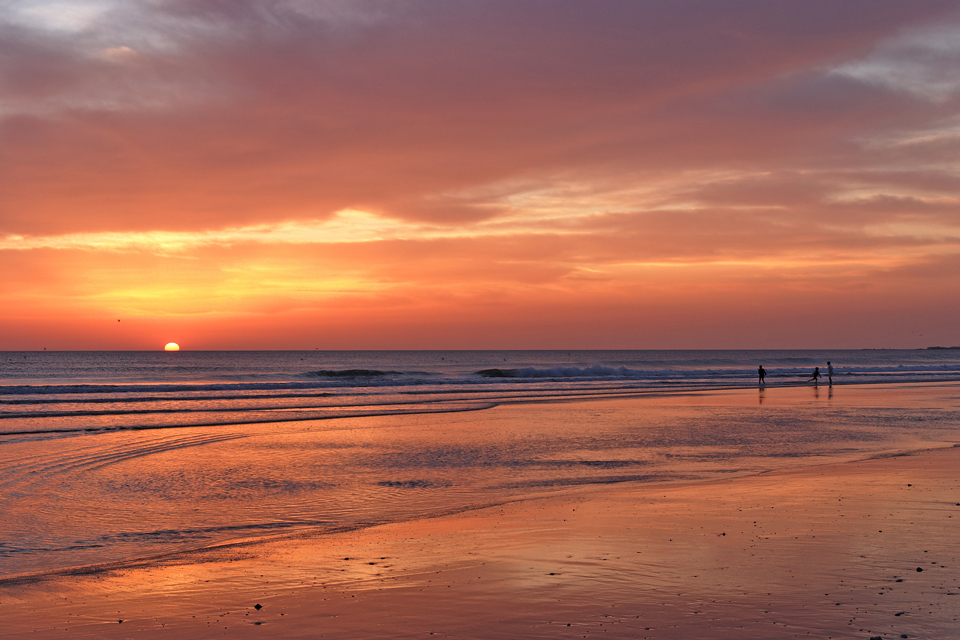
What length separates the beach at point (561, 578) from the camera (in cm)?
648

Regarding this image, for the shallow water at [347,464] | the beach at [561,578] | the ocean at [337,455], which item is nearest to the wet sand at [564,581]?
the beach at [561,578]

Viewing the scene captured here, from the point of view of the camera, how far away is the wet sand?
254 inches

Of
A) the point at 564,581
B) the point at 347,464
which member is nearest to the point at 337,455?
the point at 347,464

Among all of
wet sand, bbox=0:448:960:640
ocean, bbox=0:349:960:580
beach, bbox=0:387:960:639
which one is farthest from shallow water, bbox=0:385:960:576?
wet sand, bbox=0:448:960:640

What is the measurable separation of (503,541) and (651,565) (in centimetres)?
225

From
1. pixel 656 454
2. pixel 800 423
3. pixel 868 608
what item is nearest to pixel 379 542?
pixel 868 608

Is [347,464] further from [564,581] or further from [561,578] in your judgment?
[564,581]

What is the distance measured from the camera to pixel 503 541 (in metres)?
9.70

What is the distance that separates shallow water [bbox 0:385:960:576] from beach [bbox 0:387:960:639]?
1.46 meters

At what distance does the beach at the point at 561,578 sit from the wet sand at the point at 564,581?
29mm

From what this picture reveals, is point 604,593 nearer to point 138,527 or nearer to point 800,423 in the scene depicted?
point 138,527

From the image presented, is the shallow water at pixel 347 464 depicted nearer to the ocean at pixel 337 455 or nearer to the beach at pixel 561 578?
the ocean at pixel 337 455

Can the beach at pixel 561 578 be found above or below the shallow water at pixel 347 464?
above

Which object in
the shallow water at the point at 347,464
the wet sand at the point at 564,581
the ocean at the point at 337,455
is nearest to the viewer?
the wet sand at the point at 564,581
